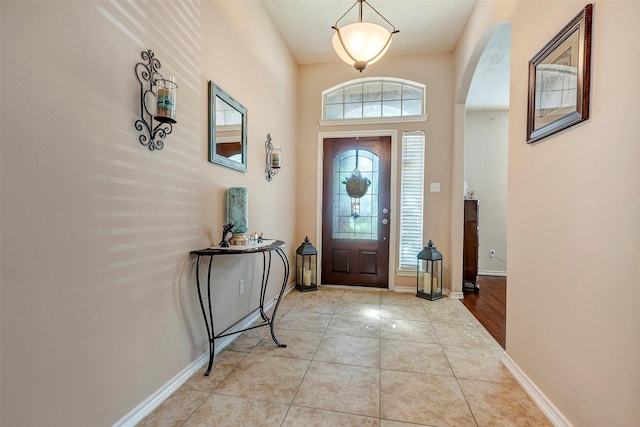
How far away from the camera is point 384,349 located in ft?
7.47

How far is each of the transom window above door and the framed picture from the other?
218cm

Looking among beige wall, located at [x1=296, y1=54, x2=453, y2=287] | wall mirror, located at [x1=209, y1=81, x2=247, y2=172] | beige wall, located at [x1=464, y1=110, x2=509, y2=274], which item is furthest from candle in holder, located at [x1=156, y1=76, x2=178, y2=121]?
beige wall, located at [x1=464, y1=110, x2=509, y2=274]

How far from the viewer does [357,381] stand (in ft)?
6.05

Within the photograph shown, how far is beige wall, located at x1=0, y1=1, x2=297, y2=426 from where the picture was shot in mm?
1000

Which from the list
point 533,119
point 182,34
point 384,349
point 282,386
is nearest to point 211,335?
point 282,386

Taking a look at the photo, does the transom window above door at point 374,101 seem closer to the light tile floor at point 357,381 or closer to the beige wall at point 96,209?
the beige wall at point 96,209

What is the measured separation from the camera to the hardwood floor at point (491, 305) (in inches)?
108

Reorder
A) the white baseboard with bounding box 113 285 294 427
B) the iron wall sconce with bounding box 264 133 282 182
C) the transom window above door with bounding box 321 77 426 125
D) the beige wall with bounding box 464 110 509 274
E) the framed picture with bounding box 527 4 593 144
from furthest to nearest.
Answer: the beige wall with bounding box 464 110 509 274, the transom window above door with bounding box 321 77 426 125, the iron wall sconce with bounding box 264 133 282 182, the white baseboard with bounding box 113 285 294 427, the framed picture with bounding box 527 4 593 144

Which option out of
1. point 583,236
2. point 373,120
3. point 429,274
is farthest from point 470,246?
point 583,236

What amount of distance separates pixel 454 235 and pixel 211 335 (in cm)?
302

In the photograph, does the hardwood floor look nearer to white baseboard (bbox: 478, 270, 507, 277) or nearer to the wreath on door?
white baseboard (bbox: 478, 270, 507, 277)

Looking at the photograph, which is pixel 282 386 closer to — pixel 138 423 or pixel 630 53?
pixel 138 423

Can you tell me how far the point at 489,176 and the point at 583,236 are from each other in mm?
4175

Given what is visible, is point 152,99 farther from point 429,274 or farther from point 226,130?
point 429,274
